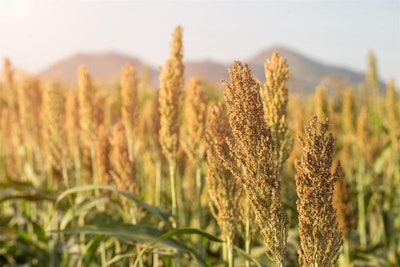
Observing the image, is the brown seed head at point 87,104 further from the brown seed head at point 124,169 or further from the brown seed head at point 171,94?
the brown seed head at point 171,94

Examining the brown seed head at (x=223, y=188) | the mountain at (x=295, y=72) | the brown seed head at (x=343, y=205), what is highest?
the mountain at (x=295, y=72)

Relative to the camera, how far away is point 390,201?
598 cm

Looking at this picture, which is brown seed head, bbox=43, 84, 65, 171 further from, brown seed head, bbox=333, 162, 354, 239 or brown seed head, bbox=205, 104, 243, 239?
brown seed head, bbox=205, 104, 243, 239

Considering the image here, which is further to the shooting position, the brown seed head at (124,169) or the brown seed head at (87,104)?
the brown seed head at (87,104)

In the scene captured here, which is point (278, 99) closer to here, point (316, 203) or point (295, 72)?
point (316, 203)

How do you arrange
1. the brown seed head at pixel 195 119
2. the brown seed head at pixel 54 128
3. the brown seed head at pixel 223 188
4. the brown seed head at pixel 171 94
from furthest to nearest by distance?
the brown seed head at pixel 54 128
the brown seed head at pixel 195 119
the brown seed head at pixel 171 94
the brown seed head at pixel 223 188

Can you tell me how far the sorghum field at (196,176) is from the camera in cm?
177

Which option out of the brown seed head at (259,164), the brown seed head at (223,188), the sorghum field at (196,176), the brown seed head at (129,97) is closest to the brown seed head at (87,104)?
the sorghum field at (196,176)

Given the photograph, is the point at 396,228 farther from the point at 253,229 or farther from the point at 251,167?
the point at 251,167

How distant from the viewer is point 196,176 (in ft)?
13.5

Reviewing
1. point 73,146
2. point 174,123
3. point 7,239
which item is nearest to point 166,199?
point 73,146

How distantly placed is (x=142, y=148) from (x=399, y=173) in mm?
2791

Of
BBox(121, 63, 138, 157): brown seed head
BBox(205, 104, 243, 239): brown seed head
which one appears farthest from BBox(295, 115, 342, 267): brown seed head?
BBox(121, 63, 138, 157): brown seed head

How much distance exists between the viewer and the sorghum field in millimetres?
1774
